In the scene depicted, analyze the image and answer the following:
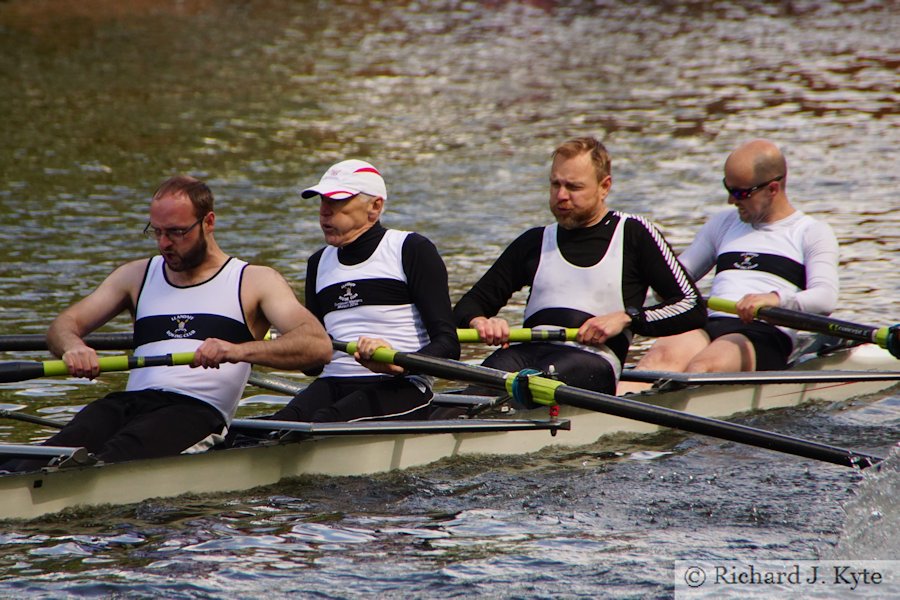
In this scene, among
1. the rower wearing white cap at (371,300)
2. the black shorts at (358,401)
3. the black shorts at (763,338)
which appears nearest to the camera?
the black shorts at (358,401)

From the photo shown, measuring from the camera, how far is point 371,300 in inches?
288

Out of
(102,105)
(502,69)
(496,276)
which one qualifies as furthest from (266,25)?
(496,276)

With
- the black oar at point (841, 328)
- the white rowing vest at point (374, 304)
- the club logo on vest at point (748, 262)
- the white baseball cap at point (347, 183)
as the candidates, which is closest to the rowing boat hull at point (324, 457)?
the white rowing vest at point (374, 304)

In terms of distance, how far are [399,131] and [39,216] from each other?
25.4ft

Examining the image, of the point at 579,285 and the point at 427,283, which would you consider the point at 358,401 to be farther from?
the point at 579,285

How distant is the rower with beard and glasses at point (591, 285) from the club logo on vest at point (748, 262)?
5.09 feet

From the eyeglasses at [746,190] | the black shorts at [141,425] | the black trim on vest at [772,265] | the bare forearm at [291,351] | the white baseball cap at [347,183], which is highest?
the white baseball cap at [347,183]

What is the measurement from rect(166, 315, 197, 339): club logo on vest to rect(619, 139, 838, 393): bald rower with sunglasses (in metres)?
3.03

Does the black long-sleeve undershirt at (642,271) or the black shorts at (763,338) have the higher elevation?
the black long-sleeve undershirt at (642,271)

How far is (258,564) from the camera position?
601 centimetres

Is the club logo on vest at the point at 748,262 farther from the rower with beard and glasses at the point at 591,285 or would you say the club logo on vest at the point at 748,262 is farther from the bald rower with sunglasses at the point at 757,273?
the rower with beard and glasses at the point at 591,285

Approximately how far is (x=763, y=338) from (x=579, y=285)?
1.77 m

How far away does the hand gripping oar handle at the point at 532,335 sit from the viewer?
7.65 meters

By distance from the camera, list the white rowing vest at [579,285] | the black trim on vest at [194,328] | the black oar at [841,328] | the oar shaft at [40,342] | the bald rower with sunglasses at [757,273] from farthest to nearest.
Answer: the bald rower with sunglasses at [757,273], the black oar at [841,328], the white rowing vest at [579,285], the oar shaft at [40,342], the black trim on vest at [194,328]
